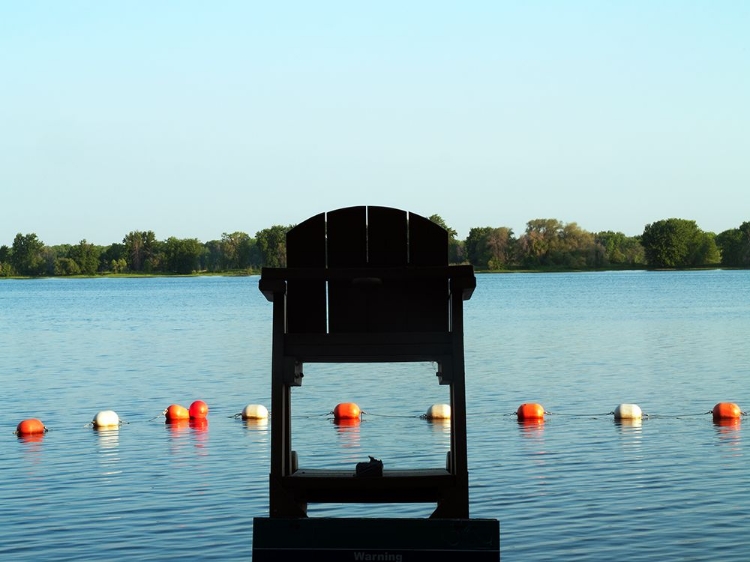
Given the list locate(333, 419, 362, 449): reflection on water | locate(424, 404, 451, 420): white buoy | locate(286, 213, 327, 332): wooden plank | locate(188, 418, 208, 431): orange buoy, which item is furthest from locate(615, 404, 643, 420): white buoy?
locate(286, 213, 327, 332): wooden plank

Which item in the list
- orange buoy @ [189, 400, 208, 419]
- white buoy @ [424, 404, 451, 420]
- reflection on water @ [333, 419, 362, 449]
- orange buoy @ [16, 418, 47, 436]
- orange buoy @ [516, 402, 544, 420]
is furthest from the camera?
orange buoy @ [189, 400, 208, 419]

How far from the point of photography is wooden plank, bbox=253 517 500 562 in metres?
8.26

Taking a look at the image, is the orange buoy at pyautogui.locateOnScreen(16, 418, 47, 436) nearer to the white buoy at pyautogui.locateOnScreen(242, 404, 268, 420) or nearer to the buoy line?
the buoy line

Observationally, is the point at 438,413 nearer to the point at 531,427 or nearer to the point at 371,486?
the point at 531,427

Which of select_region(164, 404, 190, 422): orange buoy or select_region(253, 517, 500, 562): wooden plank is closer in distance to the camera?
select_region(253, 517, 500, 562): wooden plank

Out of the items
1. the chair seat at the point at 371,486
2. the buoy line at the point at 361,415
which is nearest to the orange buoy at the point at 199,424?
the buoy line at the point at 361,415

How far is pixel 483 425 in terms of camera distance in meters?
26.7

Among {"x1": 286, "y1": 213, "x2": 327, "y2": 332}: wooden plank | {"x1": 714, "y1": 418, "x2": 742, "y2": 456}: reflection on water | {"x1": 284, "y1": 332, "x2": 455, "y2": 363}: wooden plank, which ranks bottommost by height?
{"x1": 714, "y1": 418, "x2": 742, "y2": 456}: reflection on water

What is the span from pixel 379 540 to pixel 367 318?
2.17 meters

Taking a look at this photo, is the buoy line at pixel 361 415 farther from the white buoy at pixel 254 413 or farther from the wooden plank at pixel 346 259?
the wooden plank at pixel 346 259

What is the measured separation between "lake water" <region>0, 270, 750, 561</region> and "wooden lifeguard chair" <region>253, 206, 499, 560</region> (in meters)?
4.51

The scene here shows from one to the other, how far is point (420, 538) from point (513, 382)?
29709mm

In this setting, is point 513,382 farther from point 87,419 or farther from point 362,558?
point 362,558

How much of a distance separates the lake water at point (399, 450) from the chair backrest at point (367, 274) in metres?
5.03
